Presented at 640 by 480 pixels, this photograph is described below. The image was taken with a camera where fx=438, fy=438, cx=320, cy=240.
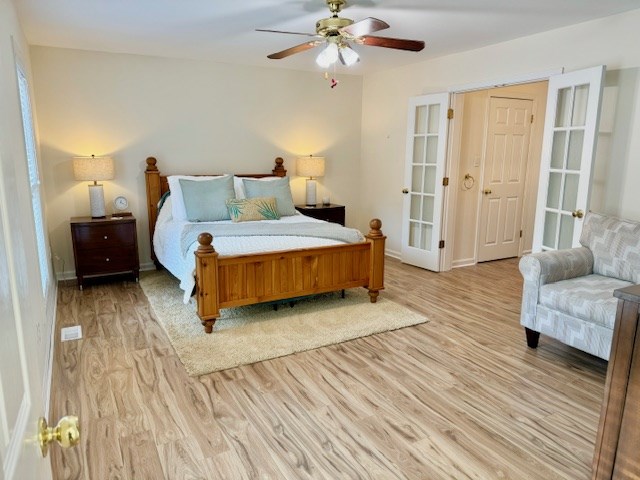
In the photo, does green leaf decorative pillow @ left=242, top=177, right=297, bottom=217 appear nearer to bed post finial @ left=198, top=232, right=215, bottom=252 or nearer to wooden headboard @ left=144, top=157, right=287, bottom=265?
wooden headboard @ left=144, top=157, right=287, bottom=265

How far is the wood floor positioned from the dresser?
0.32m

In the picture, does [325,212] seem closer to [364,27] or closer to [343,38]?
[343,38]

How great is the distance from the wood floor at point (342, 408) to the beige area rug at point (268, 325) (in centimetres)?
10

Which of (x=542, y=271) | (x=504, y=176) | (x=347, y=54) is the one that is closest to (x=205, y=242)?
(x=347, y=54)

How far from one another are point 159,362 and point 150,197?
2429 mm

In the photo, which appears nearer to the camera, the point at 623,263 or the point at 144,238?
the point at 623,263

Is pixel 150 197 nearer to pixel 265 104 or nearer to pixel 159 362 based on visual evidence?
pixel 265 104

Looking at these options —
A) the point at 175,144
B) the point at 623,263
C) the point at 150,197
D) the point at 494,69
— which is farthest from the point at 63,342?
the point at 494,69

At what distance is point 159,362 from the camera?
9.46ft

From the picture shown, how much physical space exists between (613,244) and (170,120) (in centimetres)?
436

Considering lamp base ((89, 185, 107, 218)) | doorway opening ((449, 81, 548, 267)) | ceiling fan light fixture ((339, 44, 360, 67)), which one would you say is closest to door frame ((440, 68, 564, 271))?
doorway opening ((449, 81, 548, 267))

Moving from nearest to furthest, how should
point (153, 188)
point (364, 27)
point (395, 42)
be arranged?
point (364, 27), point (395, 42), point (153, 188)

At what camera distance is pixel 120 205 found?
15.3 ft

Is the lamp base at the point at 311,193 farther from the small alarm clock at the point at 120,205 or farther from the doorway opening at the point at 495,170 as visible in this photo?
the small alarm clock at the point at 120,205
